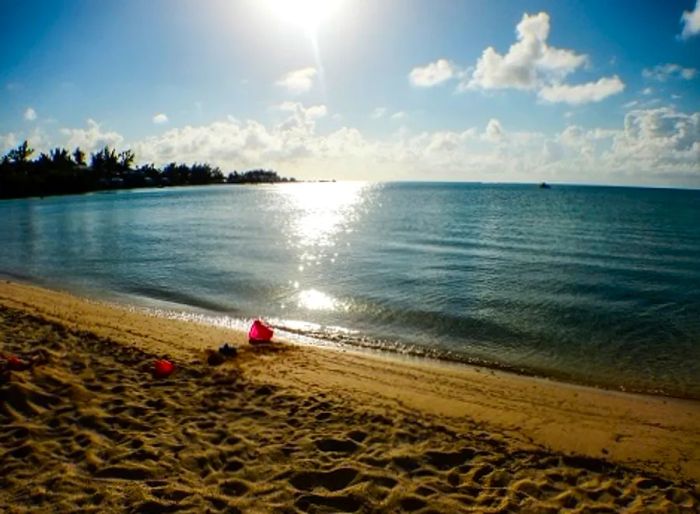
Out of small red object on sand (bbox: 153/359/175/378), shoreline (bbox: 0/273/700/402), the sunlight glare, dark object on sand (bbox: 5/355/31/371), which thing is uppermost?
dark object on sand (bbox: 5/355/31/371)

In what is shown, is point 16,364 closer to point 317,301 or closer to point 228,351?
point 228,351

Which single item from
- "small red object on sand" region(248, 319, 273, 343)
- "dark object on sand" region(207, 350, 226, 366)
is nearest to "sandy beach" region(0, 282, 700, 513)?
"dark object on sand" region(207, 350, 226, 366)

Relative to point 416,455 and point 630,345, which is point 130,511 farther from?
point 630,345

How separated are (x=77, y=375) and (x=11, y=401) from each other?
1437mm

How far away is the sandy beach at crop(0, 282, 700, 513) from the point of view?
5680 millimetres

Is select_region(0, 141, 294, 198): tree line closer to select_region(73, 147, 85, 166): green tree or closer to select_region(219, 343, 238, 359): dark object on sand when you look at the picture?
select_region(73, 147, 85, 166): green tree

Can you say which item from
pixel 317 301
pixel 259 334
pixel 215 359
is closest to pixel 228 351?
pixel 215 359

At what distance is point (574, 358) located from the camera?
12352 millimetres

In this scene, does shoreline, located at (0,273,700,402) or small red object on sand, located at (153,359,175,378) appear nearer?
small red object on sand, located at (153,359,175,378)

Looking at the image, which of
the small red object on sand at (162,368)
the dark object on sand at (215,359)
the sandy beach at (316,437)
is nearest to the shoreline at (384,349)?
the sandy beach at (316,437)

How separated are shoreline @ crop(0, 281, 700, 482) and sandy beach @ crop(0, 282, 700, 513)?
5 centimetres

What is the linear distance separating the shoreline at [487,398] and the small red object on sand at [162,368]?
784mm

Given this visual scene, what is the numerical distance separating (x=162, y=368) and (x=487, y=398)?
22.0 feet

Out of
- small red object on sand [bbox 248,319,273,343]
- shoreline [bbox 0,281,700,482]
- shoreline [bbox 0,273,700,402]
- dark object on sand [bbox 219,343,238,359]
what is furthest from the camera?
small red object on sand [bbox 248,319,273,343]
